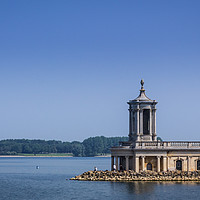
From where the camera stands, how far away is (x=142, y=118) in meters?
82.7

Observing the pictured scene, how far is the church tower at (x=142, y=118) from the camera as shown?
82562 mm

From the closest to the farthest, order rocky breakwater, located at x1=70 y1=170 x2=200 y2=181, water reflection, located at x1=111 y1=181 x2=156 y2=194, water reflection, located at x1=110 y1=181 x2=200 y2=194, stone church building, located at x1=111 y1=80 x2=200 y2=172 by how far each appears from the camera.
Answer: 1. water reflection, located at x1=111 y1=181 x2=156 y2=194
2. water reflection, located at x1=110 y1=181 x2=200 y2=194
3. rocky breakwater, located at x1=70 y1=170 x2=200 y2=181
4. stone church building, located at x1=111 y1=80 x2=200 y2=172

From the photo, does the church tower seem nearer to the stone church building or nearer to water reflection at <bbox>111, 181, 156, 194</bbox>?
the stone church building

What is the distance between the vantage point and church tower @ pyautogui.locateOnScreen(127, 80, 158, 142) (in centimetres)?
8256

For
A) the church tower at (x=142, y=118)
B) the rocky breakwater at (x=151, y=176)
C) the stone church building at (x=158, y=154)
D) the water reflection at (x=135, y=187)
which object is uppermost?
the church tower at (x=142, y=118)


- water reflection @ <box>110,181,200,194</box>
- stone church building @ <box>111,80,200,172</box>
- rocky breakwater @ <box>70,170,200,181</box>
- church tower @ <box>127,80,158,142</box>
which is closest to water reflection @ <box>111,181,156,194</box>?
water reflection @ <box>110,181,200,194</box>

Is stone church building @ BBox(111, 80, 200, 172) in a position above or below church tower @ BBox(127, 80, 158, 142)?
below

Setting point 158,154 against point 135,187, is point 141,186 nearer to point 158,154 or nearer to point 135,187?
point 135,187

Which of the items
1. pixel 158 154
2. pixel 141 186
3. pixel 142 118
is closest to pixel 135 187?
pixel 141 186

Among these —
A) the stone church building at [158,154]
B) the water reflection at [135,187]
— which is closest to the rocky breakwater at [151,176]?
the stone church building at [158,154]

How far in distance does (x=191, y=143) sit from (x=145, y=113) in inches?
283

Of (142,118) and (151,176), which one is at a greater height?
(142,118)

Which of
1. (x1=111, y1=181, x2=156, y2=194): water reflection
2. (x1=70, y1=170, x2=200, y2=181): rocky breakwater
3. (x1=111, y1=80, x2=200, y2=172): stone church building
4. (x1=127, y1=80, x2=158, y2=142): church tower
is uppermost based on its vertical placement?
(x1=127, y1=80, x2=158, y2=142): church tower

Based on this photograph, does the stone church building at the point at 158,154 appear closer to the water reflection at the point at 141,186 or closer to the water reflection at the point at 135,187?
the water reflection at the point at 141,186
